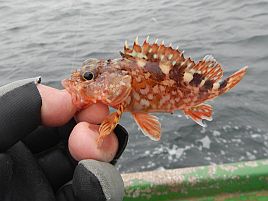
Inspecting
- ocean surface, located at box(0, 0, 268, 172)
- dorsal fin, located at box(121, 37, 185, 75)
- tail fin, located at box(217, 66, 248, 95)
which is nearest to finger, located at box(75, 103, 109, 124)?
dorsal fin, located at box(121, 37, 185, 75)

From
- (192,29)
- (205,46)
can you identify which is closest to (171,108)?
(205,46)

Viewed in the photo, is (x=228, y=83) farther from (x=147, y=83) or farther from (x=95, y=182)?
(x=95, y=182)

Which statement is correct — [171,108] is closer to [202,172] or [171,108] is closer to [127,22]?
[202,172]

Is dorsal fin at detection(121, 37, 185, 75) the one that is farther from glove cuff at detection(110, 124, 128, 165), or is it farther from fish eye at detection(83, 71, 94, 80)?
glove cuff at detection(110, 124, 128, 165)

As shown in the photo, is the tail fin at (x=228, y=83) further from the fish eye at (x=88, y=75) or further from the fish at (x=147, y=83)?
the fish eye at (x=88, y=75)

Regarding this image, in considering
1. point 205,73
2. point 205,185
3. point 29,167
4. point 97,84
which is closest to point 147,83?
point 97,84

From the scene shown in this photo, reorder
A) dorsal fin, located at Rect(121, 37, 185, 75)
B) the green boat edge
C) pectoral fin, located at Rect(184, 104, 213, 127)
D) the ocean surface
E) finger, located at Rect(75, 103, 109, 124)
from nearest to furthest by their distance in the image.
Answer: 1. finger, located at Rect(75, 103, 109, 124)
2. dorsal fin, located at Rect(121, 37, 185, 75)
3. pectoral fin, located at Rect(184, 104, 213, 127)
4. the green boat edge
5. the ocean surface
